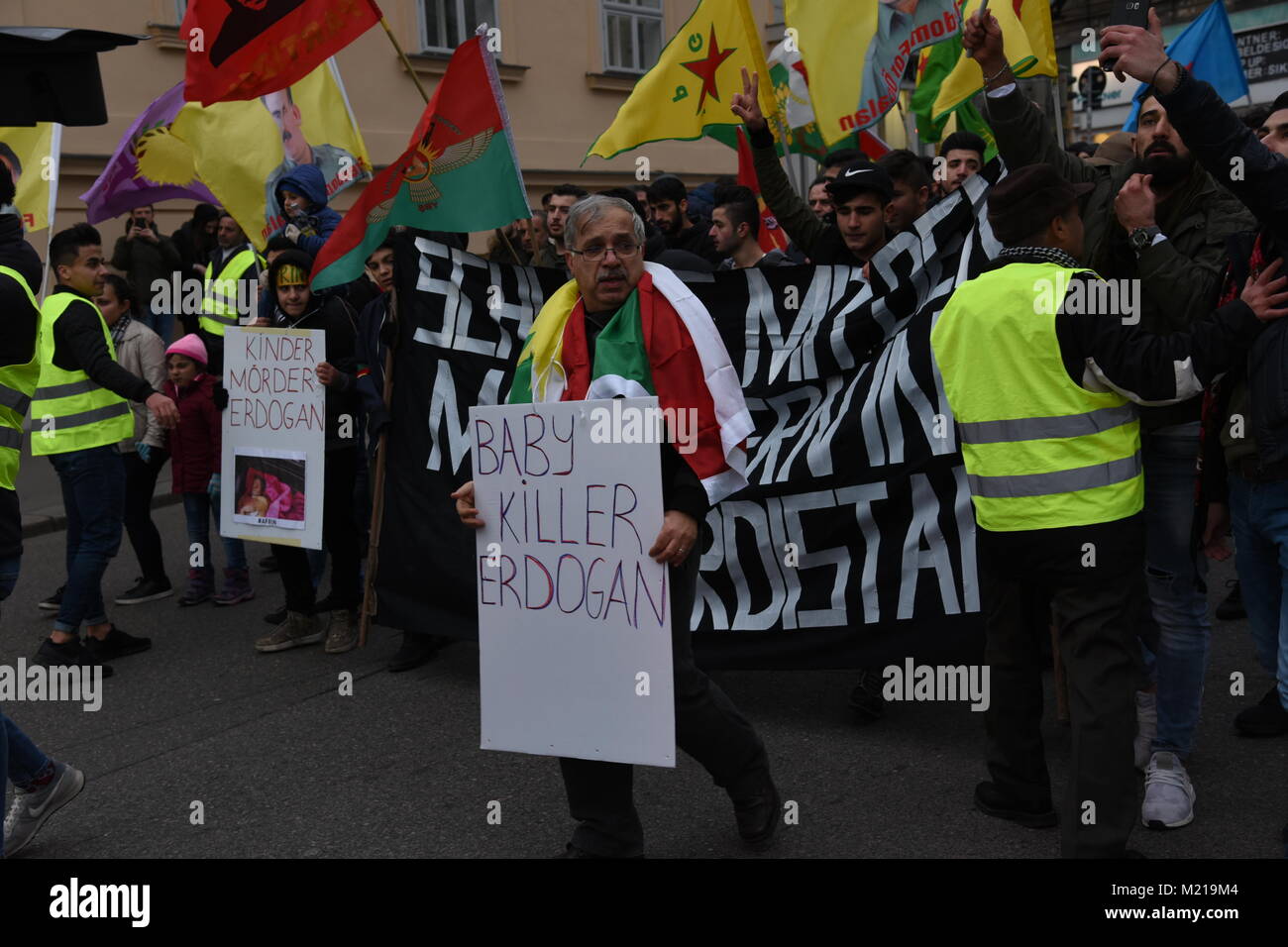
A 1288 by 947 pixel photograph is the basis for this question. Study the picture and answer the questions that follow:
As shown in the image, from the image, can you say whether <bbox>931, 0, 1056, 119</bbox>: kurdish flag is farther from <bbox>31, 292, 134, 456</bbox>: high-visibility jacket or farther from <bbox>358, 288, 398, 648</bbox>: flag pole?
<bbox>31, 292, 134, 456</bbox>: high-visibility jacket

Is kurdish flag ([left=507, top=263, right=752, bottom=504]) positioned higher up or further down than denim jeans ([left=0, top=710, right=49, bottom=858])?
higher up

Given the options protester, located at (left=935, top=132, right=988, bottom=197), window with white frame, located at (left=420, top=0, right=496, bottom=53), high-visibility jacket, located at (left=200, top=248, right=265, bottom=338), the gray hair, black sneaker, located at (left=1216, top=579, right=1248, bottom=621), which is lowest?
black sneaker, located at (left=1216, top=579, right=1248, bottom=621)

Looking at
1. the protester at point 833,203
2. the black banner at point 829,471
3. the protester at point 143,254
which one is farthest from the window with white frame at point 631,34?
the black banner at point 829,471

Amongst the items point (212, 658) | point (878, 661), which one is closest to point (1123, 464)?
point (878, 661)

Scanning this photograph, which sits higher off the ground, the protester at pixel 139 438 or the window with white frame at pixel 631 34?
the window with white frame at pixel 631 34

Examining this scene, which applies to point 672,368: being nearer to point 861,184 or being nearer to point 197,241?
point 861,184

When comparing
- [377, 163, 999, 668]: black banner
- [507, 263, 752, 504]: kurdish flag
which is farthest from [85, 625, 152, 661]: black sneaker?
[507, 263, 752, 504]: kurdish flag

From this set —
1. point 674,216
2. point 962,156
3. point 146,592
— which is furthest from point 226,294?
point 962,156

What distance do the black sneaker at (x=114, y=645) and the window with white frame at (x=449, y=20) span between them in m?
10.9

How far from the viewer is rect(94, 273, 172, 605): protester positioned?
7.16m

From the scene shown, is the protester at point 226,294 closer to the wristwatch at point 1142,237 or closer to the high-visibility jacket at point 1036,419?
the high-visibility jacket at point 1036,419

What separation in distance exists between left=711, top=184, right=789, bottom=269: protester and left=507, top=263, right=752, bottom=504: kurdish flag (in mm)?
3140

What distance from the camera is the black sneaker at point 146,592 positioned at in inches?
287

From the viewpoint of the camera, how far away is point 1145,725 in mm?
4148
